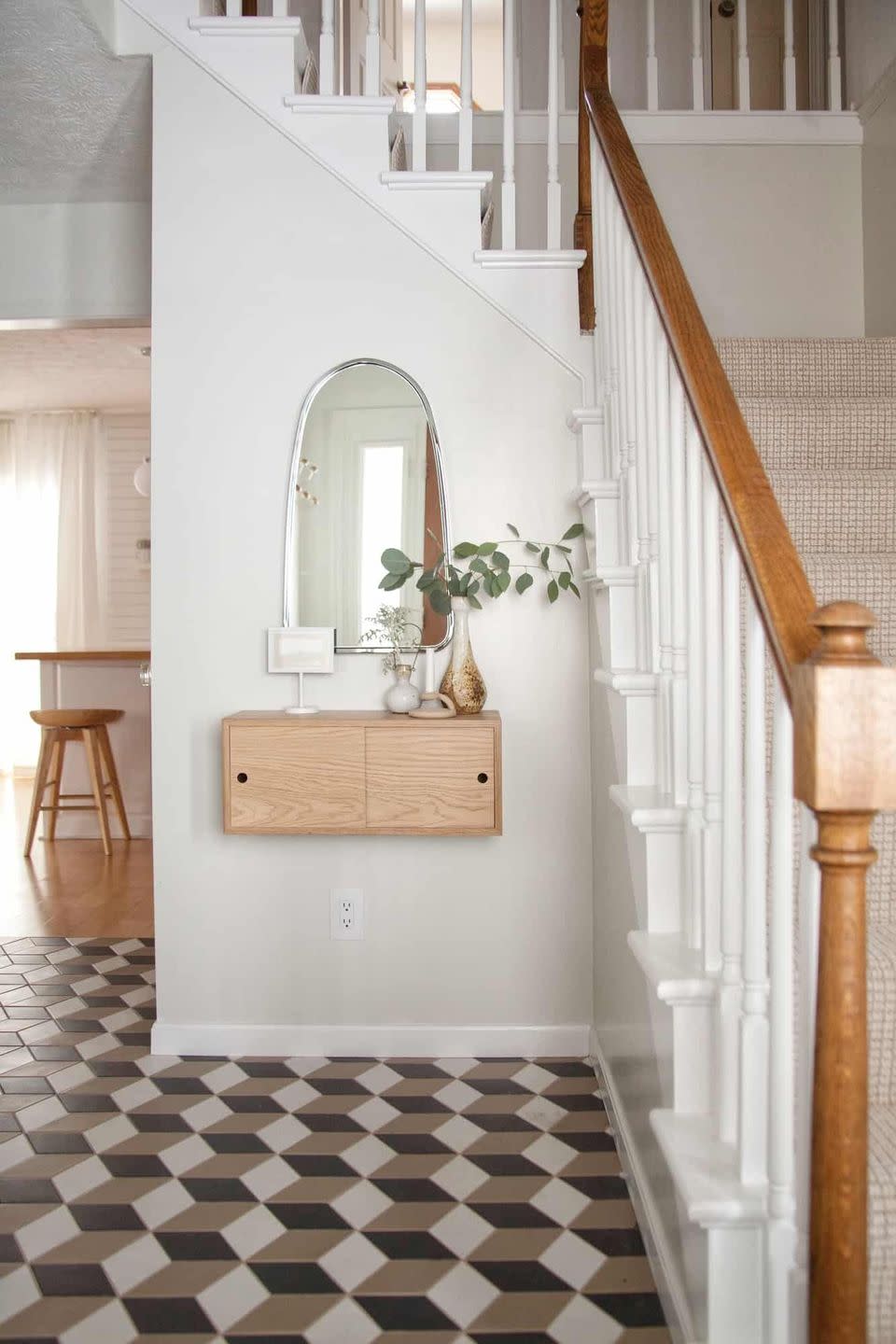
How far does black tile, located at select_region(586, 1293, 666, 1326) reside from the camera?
72.6 inches

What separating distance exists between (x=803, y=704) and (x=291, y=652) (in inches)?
77.9

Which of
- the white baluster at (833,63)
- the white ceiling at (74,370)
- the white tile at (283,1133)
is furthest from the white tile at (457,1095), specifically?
the white ceiling at (74,370)

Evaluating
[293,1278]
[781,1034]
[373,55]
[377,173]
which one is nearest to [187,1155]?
[293,1278]

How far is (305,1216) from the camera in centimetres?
216

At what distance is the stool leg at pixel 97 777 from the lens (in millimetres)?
5543

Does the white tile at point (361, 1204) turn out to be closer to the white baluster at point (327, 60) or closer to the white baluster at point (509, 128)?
the white baluster at point (509, 128)

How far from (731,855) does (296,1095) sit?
166cm

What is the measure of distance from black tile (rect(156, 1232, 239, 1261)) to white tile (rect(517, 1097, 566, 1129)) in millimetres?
784

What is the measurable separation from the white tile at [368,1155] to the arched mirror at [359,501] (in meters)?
1.22

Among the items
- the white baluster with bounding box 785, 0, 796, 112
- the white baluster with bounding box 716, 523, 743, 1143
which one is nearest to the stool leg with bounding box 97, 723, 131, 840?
the white baluster with bounding box 785, 0, 796, 112

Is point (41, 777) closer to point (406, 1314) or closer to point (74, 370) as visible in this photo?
point (74, 370)

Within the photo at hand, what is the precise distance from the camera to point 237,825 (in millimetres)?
2787

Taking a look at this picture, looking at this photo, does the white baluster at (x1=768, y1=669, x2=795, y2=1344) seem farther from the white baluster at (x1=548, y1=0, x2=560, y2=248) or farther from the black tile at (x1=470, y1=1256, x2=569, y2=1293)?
the white baluster at (x1=548, y1=0, x2=560, y2=248)

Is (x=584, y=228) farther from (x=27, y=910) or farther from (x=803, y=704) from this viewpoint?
(x=27, y=910)
